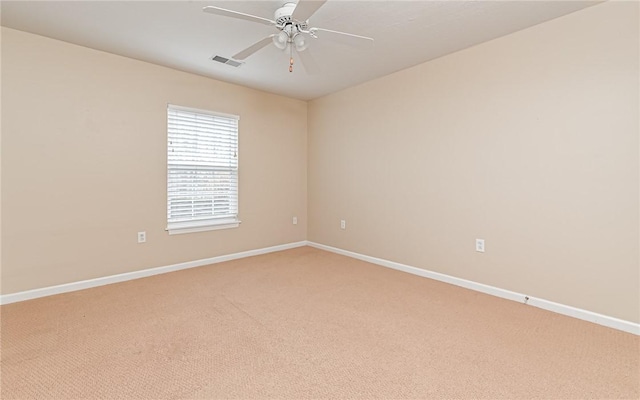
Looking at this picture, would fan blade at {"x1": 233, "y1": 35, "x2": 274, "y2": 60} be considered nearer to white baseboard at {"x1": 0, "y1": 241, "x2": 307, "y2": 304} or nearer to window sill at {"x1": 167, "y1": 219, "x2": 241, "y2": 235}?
window sill at {"x1": 167, "y1": 219, "x2": 241, "y2": 235}

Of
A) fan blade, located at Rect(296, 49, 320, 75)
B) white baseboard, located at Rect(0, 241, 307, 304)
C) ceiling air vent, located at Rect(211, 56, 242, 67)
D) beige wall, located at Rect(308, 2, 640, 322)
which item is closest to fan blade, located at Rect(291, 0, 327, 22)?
fan blade, located at Rect(296, 49, 320, 75)

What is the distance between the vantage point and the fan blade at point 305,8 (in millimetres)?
1644

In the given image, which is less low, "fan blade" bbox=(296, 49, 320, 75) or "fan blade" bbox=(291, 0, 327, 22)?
"fan blade" bbox=(296, 49, 320, 75)

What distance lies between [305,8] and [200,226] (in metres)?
2.89

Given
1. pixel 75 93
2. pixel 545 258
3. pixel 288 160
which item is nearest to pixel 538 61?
pixel 545 258

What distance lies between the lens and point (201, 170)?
3838 millimetres

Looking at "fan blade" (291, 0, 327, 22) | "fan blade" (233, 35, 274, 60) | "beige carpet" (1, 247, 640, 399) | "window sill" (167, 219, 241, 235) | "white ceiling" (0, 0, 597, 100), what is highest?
"white ceiling" (0, 0, 597, 100)

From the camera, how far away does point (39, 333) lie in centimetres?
210

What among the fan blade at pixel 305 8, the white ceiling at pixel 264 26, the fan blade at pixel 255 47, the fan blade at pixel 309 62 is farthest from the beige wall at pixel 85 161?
the fan blade at pixel 305 8

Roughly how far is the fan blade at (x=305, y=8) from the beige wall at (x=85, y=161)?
2.33 metres

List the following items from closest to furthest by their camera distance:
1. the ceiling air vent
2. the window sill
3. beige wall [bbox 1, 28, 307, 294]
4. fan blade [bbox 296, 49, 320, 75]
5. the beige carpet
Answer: the beige carpet
beige wall [bbox 1, 28, 307, 294]
fan blade [bbox 296, 49, 320, 75]
the ceiling air vent
the window sill

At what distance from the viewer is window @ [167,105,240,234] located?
3.62 metres

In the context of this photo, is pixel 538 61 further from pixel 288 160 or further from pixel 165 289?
pixel 165 289

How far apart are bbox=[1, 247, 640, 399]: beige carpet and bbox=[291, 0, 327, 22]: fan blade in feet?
6.70
